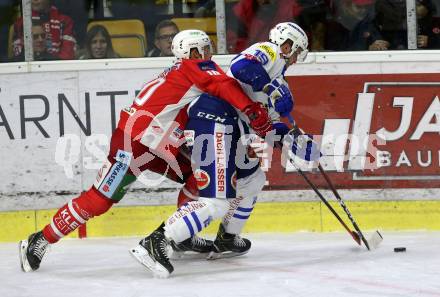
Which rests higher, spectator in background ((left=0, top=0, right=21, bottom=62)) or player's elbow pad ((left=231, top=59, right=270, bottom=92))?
spectator in background ((left=0, top=0, right=21, bottom=62))

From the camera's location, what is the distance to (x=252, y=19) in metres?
6.85

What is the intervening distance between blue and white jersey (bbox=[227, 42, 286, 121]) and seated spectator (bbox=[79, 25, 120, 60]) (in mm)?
1604

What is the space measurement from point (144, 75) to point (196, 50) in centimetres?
124

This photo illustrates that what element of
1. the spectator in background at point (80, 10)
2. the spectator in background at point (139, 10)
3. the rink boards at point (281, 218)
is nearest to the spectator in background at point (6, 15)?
the spectator in background at point (80, 10)

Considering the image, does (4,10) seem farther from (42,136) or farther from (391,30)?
(391,30)

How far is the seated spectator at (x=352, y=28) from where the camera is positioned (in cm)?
677

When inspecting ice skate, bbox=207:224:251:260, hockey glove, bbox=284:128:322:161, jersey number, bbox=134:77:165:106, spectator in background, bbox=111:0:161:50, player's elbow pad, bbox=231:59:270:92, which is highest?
spectator in background, bbox=111:0:161:50

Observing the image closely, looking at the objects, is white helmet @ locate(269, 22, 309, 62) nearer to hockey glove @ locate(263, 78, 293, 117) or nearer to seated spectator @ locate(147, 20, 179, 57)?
hockey glove @ locate(263, 78, 293, 117)

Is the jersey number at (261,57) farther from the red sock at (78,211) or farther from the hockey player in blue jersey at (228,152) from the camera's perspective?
the red sock at (78,211)

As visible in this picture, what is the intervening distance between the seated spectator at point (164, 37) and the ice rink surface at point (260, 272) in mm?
1248

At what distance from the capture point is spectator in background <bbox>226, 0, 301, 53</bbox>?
22.5 feet

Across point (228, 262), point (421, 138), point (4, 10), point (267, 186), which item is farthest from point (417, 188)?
point (4, 10)

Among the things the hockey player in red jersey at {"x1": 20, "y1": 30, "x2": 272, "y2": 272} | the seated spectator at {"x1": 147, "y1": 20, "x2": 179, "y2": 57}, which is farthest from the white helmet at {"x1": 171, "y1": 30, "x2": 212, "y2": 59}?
the seated spectator at {"x1": 147, "y1": 20, "x2": 179, "y2": 57}

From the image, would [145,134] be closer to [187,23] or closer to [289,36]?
[289,36]
